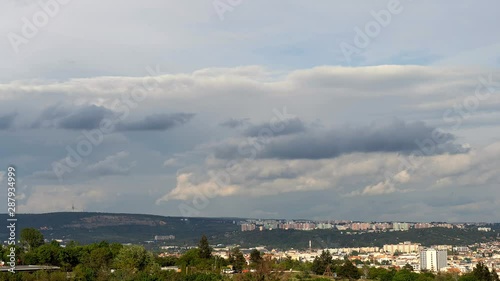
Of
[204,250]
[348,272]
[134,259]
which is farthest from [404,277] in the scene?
[134,259]

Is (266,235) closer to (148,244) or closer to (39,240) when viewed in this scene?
(148,244)

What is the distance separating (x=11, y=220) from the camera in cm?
3753

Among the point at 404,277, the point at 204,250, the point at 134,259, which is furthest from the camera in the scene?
the point at 204,250

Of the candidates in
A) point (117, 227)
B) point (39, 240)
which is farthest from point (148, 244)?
point (39, 240)

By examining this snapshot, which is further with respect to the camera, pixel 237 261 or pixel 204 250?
pixel 237 261

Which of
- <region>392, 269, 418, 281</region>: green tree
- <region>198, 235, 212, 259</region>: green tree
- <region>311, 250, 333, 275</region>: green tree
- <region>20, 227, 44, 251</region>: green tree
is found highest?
<region>20, 227, 44, 251</region>: green tree

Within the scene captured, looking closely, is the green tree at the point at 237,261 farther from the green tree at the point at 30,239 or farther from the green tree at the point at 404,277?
the green tree at the point at 30,239

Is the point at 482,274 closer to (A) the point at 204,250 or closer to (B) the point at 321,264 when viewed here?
(B) the point at 321,264

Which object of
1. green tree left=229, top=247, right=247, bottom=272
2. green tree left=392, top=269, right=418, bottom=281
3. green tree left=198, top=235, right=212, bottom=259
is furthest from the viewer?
green tree left=198, top=235, right=212, bottom=259

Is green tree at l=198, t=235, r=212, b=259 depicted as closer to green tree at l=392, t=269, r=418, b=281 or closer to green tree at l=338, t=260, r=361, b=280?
green tree at l=338, t=260, r=361, b=280

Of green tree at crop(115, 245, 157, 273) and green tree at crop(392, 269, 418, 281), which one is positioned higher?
green tree at crop(115, 245, 157, 273)

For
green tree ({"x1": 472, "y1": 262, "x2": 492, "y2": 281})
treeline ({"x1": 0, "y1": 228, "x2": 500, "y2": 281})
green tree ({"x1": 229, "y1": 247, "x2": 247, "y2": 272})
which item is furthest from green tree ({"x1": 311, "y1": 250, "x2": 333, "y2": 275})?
green tree ({"x1": 472, "y1": 262, "x2": 492, "y2": 281})

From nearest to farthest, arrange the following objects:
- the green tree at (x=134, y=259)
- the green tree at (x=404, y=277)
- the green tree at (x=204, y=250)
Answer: the green tree at (x=134, y=259) < the green tree at (x=404, y=277) < the green tree at (x=204, y=250)

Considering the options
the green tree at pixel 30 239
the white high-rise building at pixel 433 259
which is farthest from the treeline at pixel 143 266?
the white high-rise building at pixel 433 259
